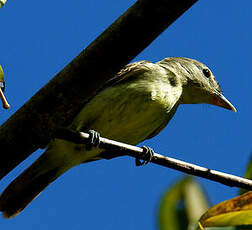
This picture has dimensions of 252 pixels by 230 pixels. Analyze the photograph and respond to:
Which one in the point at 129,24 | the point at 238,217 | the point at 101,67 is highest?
the point at 129,24

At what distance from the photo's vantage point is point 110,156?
505cm

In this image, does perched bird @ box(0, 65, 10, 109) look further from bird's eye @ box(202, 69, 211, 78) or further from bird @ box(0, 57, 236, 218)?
bird's eye @ box(202, 69, 211, 78)

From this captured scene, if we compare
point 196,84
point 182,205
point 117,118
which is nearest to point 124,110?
point 117,118

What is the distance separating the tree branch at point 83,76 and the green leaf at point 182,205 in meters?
0.63

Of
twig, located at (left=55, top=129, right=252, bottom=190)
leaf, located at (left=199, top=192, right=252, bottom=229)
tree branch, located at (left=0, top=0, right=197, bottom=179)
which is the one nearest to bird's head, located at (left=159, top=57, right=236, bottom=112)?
twig, located at (left=55, top=129, right=252, bottom=190)

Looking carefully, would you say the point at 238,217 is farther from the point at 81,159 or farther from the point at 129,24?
the point at 81,159

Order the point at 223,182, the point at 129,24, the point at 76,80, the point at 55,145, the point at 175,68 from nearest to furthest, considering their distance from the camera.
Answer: the point at 129,24, the point at 76,80, the point at 223,182, the point at 55,145, the point at 175,68

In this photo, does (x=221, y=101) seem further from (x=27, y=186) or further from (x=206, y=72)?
(x=27, y=186)

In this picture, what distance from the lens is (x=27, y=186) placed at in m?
4.75

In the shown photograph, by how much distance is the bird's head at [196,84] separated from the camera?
541 cm

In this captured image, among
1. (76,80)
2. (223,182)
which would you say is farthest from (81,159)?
(76,80)

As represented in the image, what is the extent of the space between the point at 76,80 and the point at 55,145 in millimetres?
2490

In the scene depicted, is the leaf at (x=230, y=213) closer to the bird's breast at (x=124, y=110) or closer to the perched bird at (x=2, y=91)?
the perched bird at (x=2, y=91)

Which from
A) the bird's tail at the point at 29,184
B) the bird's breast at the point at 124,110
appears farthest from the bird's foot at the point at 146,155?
the bird's tail at the point at 29,184
